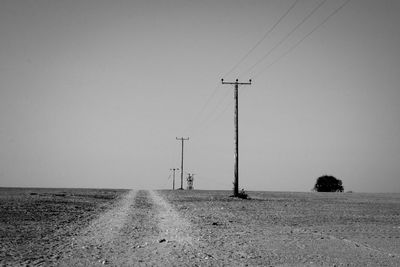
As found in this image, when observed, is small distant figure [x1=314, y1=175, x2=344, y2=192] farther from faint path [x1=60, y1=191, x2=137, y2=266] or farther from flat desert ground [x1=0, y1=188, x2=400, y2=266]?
faint path [x1=60, y1=191, x2=137, y2=266]

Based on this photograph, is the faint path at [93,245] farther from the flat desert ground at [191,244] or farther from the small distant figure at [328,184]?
the small distant figure at [328,184]

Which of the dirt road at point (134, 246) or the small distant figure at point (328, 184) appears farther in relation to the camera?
the small distant figure at point (328, 184)

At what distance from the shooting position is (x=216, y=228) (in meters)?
14.8

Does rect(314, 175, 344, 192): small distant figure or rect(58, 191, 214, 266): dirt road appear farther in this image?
rect(314, 175, 344, 192): small distant figure

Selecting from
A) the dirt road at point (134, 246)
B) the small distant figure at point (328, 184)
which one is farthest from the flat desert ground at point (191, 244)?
the small distant figure at point (328, 184)

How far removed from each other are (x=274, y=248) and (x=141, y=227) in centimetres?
570

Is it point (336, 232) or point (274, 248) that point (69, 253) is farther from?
point (336, 232)

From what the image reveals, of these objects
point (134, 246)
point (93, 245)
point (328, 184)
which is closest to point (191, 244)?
point (134, 246)

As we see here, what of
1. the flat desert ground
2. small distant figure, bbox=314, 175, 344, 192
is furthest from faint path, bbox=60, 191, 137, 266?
small distant figure, bbox=314, 175, 344, 192

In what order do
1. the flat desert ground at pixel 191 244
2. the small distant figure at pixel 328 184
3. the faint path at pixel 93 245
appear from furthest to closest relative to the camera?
the small distant figure at pixel 328 184 → the flat desert ground at pixel 191 244 → the faint path at pixel 93 245

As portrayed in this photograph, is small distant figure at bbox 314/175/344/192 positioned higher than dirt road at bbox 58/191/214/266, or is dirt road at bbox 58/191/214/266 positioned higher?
small distant figure at bbox 314/175/344/192

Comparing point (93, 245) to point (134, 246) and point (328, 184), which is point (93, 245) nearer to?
point (134, 246)

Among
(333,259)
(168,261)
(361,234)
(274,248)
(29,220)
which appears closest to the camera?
(168,261)

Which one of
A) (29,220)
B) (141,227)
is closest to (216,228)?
(141,227)
